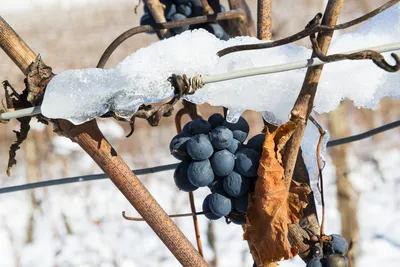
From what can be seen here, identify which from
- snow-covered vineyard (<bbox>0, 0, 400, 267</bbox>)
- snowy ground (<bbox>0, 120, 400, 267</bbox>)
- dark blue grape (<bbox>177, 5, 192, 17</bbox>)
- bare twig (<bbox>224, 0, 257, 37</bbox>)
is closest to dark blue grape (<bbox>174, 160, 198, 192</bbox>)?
bare twig (<bbox>224, 0, 257, 37</bbox>)

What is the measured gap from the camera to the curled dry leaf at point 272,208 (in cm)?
50

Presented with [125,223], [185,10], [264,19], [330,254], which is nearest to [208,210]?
[330,254]

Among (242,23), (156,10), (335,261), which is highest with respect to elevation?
(156,10)

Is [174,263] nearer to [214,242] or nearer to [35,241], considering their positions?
[214,242]

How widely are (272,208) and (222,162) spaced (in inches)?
2.7

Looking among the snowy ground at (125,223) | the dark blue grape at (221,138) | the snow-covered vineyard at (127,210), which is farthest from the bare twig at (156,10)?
the snowy ground at (125,223)

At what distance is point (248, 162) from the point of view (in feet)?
1.69

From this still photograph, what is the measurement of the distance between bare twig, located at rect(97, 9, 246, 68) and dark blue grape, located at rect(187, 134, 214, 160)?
0.13m

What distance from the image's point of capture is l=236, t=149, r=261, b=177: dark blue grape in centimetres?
52

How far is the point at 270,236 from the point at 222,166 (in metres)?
0.08

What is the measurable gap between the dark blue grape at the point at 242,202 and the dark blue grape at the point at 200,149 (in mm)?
54

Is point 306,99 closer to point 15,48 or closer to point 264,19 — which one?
point 264,19

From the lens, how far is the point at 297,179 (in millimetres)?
562

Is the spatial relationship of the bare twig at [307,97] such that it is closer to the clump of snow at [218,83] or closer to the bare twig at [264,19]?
the clump of snow at [218,83]
